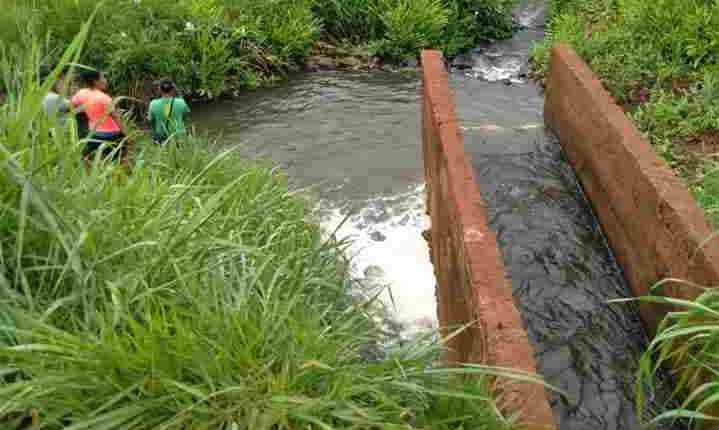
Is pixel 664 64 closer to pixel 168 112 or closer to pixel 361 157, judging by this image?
pixel 361 157

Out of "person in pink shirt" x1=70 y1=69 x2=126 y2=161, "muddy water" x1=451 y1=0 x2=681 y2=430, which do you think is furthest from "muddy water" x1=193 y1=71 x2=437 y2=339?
"person in pink shirt" x1=70 y1=69 x2=126 y2=161

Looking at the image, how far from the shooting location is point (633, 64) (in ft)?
27.2

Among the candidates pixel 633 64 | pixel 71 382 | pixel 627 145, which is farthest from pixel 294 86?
pixel 71 382

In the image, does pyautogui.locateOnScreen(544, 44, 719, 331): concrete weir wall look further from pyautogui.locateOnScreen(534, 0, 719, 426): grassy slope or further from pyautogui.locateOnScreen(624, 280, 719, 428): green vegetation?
pyautogui.locateOnScreen(534, 0, 719, 426): grassy slope

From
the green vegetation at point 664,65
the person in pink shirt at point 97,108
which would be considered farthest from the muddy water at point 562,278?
the person in pink shirt at point 97,108

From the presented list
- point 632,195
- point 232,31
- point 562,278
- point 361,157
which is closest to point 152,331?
point 562,278

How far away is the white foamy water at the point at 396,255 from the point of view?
491 cm

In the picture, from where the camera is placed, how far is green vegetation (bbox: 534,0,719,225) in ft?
21.6

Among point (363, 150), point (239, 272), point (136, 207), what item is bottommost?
point (363, 150)

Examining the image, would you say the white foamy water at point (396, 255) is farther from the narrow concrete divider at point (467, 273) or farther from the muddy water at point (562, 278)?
the muddy water at point (562, 278)

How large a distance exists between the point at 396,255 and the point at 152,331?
403cm

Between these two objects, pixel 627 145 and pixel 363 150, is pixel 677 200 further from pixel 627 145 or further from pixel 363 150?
pixel 363 150

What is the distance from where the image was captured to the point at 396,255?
576 cm

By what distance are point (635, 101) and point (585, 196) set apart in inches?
118
